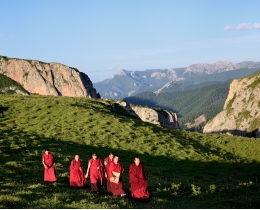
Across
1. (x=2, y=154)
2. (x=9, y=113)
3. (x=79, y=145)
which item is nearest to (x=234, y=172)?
(x=79, y=145)

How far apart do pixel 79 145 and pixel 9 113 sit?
1965cm

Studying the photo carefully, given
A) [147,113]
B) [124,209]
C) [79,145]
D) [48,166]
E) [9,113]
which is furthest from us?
[147,113]

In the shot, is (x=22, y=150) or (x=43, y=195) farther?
(x=22, y=150)

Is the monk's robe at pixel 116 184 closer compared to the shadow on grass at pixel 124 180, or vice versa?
the shadow on grass at pixel 124 180

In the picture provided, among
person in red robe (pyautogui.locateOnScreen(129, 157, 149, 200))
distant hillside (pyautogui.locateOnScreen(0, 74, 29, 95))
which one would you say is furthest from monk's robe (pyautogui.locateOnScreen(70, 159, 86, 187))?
distant hillside (pyautogui.locateOnScreen(0, 74, 29, 95))

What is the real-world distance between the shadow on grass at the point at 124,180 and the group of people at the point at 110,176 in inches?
22.1

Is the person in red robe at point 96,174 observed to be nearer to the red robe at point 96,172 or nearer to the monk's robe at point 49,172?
the red robe at point 96,172

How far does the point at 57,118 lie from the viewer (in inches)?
2076

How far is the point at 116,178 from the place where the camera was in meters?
19.5

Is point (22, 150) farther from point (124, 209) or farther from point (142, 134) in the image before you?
point (124, 209)

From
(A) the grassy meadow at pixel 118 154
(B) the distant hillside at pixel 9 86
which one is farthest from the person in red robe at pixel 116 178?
(B) the distant hillside at pixel 9 86

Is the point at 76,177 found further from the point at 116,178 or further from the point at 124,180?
the point at 124,180

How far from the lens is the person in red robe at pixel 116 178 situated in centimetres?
1939

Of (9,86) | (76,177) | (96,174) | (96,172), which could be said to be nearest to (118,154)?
(76,177)
